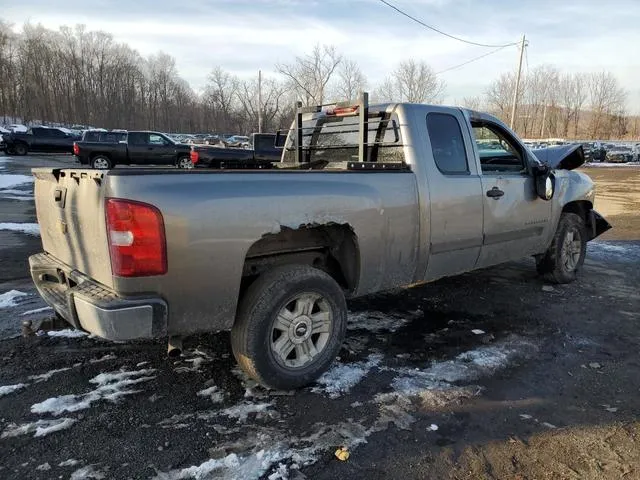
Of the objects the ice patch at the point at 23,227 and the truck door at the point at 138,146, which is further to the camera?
the truck door at the point at 138,146

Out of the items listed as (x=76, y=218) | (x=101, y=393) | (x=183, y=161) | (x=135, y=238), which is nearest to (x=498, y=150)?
(x=135, y=238)

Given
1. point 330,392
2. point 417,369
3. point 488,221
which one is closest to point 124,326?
point 330,392

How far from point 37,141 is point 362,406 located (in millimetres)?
35611

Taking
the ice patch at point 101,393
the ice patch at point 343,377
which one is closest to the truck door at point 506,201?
the ice patch at point 343,377

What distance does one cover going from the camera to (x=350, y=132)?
4.82m

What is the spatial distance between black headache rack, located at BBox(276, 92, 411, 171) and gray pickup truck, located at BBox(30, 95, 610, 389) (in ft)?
0.05

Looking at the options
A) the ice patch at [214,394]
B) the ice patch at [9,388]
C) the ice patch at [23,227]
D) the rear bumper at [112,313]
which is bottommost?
the ice patch at [214,394]

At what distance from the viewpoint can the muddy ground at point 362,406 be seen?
2.66 meters

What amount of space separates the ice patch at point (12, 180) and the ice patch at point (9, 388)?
47.3 feet

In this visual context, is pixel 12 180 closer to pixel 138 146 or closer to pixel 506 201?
pixel 138 146

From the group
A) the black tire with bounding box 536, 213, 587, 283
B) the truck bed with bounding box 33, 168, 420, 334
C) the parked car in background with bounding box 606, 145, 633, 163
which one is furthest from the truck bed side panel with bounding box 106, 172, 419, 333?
the parked car in background with bounding box 606, 145, 633, 163

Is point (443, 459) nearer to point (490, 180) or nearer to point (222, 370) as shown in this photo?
point (222, 370)

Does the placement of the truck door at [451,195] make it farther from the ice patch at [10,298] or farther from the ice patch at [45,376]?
the ice patch at [10,298]

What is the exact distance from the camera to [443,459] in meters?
2.72
